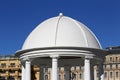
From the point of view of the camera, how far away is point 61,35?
48.4 m

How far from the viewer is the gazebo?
47.6 metres

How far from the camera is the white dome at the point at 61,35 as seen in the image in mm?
48062

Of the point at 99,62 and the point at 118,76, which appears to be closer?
the point at 99,62

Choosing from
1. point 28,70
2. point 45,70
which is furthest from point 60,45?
point 45,70

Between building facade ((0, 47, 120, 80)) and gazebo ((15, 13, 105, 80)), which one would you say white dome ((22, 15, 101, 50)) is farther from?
building facade ((0, 47, 120, 80))

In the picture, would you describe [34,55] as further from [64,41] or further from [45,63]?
[45,63]

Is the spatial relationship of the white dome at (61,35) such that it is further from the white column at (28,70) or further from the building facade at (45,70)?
the building facade at (45,70)

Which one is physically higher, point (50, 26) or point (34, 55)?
point (50, 26)

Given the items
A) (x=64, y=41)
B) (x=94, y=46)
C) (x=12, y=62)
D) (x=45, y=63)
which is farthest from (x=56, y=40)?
(x=12, y=62)

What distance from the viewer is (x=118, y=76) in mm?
184750

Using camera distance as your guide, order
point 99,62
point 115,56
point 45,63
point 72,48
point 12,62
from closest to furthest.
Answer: point 72,48 → point 99,62 → point 45,63 → point 12,62 → point 115,56

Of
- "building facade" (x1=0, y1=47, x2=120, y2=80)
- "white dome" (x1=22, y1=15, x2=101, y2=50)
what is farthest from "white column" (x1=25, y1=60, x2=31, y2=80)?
"building facade" (x1=0, y1=47, x2=120, y2=80)

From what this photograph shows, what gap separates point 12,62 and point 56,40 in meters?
113

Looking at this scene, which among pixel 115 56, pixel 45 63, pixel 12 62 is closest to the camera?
pixel 45 63
